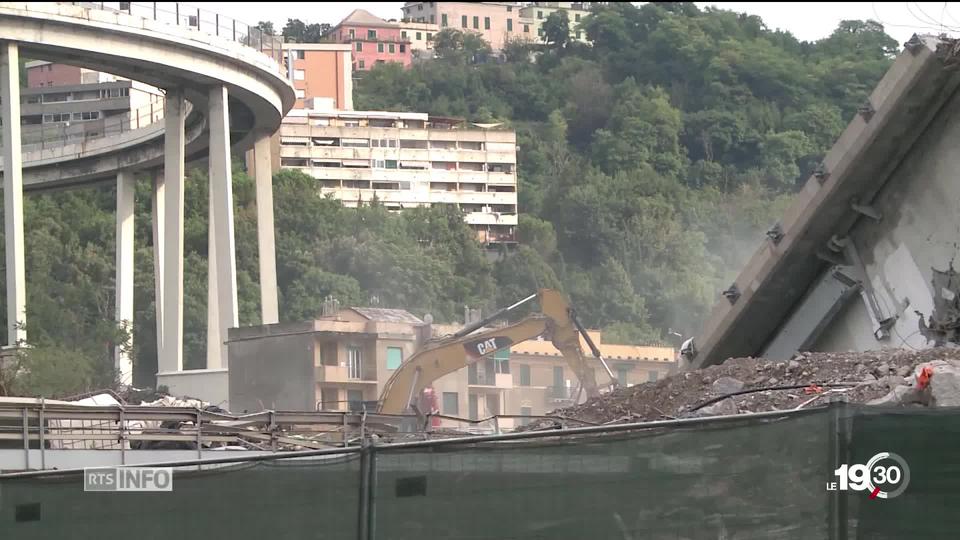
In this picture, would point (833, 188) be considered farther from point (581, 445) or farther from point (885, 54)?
point (885, 54)

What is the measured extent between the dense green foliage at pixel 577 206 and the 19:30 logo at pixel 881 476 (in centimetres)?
3149

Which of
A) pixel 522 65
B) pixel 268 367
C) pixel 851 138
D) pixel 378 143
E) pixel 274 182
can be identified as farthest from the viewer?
pixel 522 65

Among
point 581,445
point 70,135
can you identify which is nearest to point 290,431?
point 581,445

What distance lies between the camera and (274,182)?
412ft

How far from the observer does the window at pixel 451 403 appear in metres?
54.9

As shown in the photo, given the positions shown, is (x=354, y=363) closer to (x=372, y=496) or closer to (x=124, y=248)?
(x=124, y=248)

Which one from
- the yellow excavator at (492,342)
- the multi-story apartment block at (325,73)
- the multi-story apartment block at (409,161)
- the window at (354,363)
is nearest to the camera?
the yellow excavator at (492,342)

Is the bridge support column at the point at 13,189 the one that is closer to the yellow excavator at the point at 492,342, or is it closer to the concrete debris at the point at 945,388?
the yellow excavator at the point at 492,342

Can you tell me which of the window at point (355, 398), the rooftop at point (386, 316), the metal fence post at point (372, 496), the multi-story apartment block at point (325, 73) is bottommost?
the window at point (355, 398)

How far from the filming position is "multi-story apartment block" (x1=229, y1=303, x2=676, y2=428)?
4378cm

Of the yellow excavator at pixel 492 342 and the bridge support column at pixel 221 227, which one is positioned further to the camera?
the bridge support column at pixel 221 227

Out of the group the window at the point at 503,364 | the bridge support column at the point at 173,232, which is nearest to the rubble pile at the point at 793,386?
the bridge support column at the point at 173,232

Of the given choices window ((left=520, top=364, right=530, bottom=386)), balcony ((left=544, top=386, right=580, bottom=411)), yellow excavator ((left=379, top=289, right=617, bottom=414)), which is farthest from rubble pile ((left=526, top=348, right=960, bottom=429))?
window ((left=520, top=364, right=530, bottom=386))

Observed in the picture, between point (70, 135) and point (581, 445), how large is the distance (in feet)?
189
